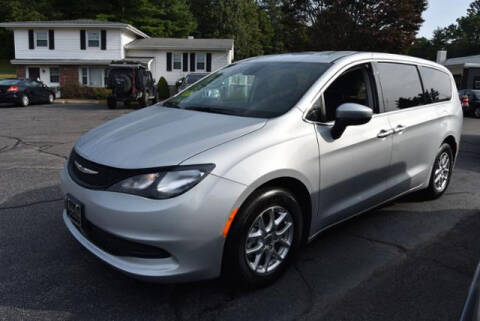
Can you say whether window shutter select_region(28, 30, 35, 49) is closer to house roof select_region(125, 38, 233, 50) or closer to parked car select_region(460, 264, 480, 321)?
house roof select_region(125, 38, 233, 50)

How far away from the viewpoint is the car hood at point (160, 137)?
2.62m

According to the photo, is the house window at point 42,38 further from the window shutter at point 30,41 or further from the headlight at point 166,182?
the headlight at point 166,182

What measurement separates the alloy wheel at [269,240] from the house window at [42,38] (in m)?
32.0

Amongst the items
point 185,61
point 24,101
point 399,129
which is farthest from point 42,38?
point 399,129

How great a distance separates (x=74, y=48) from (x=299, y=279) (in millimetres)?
30879

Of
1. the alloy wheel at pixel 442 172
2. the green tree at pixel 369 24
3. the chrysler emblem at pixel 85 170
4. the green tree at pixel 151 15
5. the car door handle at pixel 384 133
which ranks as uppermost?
the green tree at pixel 151 15

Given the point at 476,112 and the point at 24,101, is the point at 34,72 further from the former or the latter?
the point at 476,112

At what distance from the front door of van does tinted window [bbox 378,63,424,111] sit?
19cm

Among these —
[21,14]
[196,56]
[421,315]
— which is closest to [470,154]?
[421,315]

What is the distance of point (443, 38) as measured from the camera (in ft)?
276

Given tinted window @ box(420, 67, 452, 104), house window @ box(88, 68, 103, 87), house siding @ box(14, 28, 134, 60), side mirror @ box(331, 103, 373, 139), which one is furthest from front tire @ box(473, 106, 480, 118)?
house window @ box(88, 68, 103, 87)

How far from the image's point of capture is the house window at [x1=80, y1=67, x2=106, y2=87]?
29.8 m

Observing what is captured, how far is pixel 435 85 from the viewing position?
4785 mm

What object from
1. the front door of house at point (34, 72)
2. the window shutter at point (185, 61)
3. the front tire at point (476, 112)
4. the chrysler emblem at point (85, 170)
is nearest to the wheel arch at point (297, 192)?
the chrysler emblem at point (85, 170)
